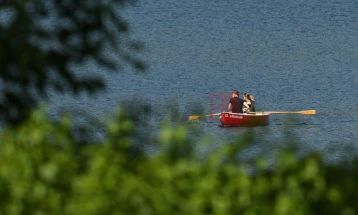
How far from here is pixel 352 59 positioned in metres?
76.8

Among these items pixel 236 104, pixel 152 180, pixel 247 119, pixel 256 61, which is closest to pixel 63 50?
pixel 152 180

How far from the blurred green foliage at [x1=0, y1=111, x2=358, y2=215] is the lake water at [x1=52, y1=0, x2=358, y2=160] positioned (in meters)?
30.6

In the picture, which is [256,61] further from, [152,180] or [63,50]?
[152,180]

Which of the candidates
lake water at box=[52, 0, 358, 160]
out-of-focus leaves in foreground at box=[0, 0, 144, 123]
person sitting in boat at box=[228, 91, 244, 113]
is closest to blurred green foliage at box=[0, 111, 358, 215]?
out-of-focus leaves in foreground at box=[0, 0, 144, 123]

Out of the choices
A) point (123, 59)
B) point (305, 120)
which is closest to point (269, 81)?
point (305, 120)

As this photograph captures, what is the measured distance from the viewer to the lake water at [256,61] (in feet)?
177

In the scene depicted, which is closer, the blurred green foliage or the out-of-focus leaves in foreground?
the blurred green foliage

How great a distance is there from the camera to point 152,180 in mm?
5070

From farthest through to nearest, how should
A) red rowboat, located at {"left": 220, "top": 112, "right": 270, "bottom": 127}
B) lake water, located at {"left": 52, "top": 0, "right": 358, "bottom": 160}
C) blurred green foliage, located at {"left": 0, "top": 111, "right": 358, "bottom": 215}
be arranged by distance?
lake water, located at {"left": 52, "top": 0, "right": 358, "bottom": 160} < red rowboat, located at {"left": 220, "top": 112, "right": 270, "bottom": 127} < blurred green foliage, located at {"left": 0, "top": 111, "right": 358, "bottom": 215}

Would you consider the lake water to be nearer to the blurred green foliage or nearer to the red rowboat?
the red rowboat

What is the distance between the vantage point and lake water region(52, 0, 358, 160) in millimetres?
54062

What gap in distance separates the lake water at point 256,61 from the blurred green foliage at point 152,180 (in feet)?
100

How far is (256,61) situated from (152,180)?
69.4m

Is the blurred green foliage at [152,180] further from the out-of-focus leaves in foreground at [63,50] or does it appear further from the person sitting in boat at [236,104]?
the person sitting in boat at [236,104]
